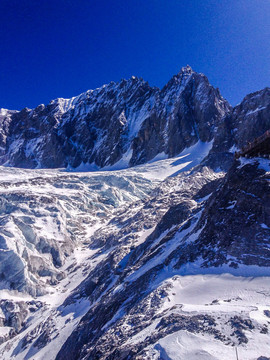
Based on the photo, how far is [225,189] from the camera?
25578 millimetres

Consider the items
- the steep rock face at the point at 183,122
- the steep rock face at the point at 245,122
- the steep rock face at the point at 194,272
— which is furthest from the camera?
the steep rock face at the point at 183,122

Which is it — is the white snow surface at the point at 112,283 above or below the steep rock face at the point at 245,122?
below

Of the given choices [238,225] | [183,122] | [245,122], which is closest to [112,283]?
[238,225]

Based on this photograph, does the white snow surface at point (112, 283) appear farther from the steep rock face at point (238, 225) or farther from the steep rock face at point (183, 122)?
the steep rock face at point (183, 122)

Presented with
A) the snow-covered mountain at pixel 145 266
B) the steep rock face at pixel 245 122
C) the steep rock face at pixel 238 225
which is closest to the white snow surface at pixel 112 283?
the snow-covered mountain at pixel 145 266

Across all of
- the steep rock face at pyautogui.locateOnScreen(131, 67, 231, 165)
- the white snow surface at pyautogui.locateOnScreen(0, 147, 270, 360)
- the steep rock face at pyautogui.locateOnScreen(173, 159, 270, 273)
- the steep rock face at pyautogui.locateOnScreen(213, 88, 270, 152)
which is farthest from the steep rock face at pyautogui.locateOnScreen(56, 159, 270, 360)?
the steep rock face at pyautogui.locateOnScreen(131, 67, 231, 165)

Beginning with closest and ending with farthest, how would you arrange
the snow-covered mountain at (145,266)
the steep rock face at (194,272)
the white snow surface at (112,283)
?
the white snow surface at (112,283) < the steep rock face at (194,272) < the snow-covered mountain at (145,266)

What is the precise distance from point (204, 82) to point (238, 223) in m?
188

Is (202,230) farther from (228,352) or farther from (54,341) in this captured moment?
(54,341)

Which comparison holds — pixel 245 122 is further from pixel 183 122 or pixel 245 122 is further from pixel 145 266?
pixel 145 266

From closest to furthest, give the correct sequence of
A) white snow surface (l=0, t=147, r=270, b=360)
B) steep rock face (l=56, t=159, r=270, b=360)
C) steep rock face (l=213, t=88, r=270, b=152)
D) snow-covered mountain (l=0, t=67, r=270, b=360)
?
white snow surface (l=0, t=147, r=270, b=360), steep rock face (l=56, t=159, r=270, b=360), snow-covered mountain (l=0, t=67, r=270, b=360), steep rock face (l=213, t=88, r=270, b=152)

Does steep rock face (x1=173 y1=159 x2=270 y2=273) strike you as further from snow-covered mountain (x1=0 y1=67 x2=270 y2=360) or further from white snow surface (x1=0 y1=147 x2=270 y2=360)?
white snow surface (x1=0 y1=147 x2=270 y2=360)

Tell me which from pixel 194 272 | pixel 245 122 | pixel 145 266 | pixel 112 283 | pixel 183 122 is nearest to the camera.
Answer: pixel 194 272

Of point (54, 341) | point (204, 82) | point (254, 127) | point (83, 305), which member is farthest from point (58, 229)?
point (204, 82)
